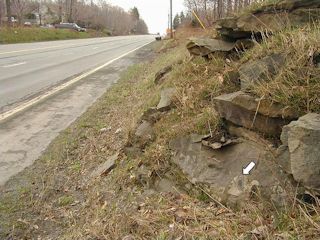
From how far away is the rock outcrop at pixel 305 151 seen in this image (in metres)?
3.14

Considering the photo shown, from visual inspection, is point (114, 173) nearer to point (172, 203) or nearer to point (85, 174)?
point (85, 174)

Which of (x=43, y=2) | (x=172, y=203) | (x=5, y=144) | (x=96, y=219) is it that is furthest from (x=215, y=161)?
(x=43, y=2)

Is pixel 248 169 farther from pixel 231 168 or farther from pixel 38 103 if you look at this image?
pixel 38 103

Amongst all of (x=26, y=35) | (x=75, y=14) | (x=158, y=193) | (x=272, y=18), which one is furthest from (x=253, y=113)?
(x=75, y=14)

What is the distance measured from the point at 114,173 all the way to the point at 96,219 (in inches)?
44.5

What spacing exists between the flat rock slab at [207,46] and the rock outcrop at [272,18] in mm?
244

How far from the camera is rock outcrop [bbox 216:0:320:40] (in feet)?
18.1

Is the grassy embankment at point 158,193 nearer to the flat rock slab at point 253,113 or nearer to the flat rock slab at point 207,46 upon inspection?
the flat rock slab at point 253,113

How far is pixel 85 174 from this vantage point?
561cm

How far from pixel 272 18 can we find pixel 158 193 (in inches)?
120

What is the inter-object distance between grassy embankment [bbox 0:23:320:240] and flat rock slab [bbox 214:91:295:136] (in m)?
0.11

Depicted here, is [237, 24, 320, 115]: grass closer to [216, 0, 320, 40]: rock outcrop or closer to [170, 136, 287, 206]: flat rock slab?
[170, 136, 287, 206]: flat rock slab

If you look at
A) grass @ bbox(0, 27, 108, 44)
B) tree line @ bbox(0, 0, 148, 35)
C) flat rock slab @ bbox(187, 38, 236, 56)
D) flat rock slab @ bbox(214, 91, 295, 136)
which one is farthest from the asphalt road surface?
tree line @ bbox(0, 0, 148, 35)

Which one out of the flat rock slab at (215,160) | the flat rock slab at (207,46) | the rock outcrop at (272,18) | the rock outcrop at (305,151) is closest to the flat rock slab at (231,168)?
the flat rock slab at (215,160)
